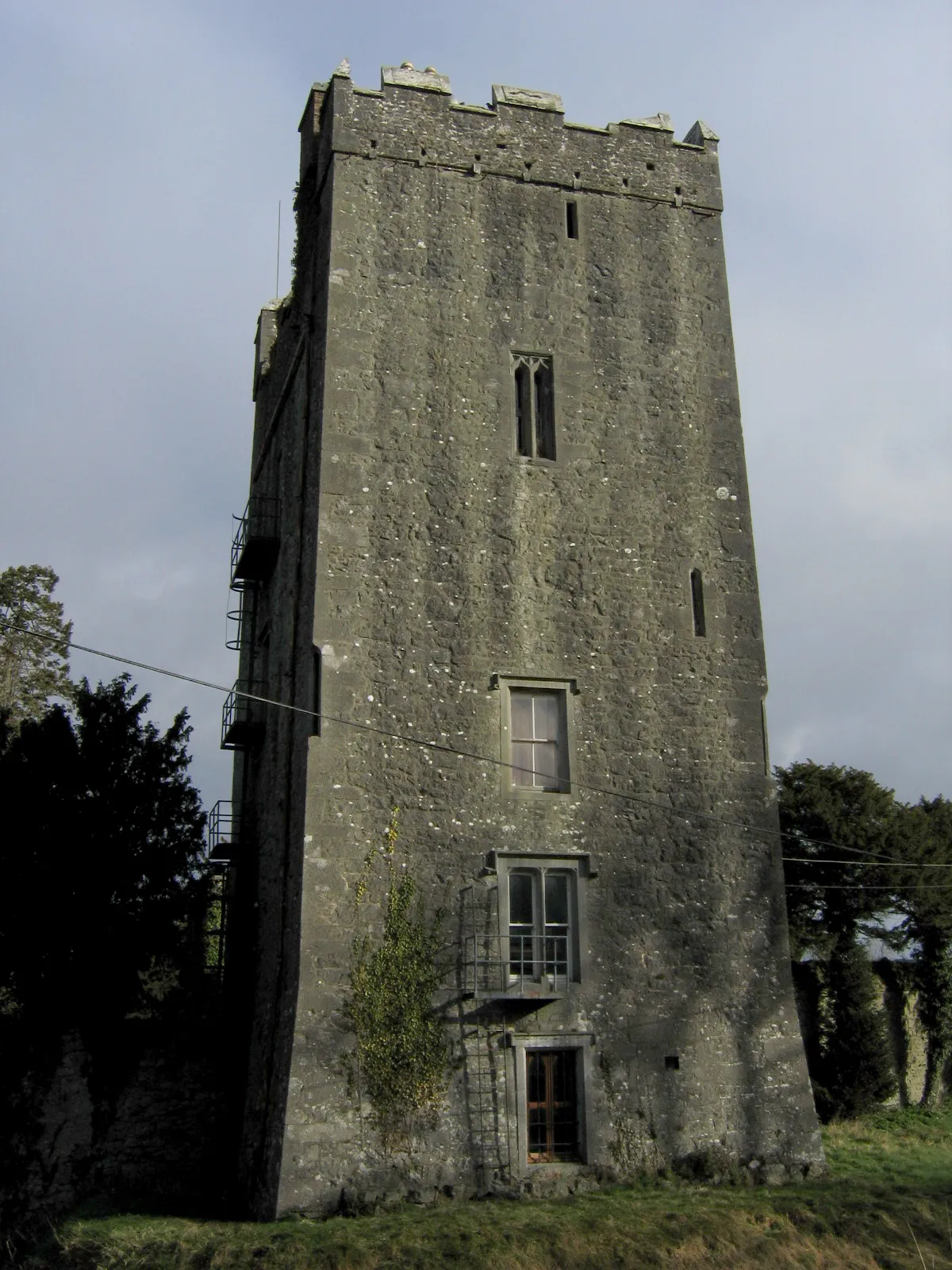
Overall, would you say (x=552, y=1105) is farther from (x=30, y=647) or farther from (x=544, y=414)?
(x=30, y=647)

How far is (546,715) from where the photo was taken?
22.0m

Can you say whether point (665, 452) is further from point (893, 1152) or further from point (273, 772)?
point (893, 1152)

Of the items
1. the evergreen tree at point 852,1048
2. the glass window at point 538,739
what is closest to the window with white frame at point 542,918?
the glass window at point 538,739

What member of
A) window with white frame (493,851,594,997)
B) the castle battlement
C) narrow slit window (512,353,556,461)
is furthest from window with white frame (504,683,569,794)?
the castle battlement

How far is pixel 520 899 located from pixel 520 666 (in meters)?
3.60

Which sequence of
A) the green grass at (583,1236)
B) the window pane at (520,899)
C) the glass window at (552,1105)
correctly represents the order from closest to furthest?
the green grass at (583,1236), the glass window at (552,1105), the window pane at (520,899)

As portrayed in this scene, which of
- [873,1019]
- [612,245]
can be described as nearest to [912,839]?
[873,1019]

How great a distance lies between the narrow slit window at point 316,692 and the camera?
2103 cm

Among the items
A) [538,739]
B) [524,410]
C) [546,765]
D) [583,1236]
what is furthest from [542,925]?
[524,410]

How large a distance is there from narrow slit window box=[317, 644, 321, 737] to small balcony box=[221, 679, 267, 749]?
13.0 feet

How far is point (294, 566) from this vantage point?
23781mm

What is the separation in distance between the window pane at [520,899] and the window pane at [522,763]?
1457mm

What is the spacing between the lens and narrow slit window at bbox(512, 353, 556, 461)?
2350 centimetres

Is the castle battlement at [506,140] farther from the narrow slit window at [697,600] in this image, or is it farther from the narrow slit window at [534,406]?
the narrow slit window at [697,600]
